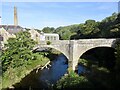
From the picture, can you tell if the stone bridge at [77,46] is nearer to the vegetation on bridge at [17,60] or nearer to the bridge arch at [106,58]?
the bridge arch at [106,58]

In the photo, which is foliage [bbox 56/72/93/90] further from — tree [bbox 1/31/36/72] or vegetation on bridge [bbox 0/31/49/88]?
tree [bbox 1/31/36/72]

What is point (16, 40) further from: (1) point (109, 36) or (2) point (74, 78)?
(1) point (109, 36)

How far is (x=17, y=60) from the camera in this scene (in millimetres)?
25906

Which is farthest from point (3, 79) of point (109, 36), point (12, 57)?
point (109, 36)

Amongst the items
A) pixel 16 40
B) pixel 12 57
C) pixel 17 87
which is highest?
pixel 16 40

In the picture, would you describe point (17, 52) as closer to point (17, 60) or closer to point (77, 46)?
point (17, 60)

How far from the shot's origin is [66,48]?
29891mm

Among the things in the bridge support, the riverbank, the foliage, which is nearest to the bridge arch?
the bridge support

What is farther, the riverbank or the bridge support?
the bridge support

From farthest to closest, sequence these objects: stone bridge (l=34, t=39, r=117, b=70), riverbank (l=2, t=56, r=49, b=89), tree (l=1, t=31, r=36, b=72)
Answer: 1. stone bridge (l=34, t=39, r=117, b=70)
2. tree (l=1, t=31, r=36, b=72)
3. riverbank (l=2, t=56, r=49, b=89)

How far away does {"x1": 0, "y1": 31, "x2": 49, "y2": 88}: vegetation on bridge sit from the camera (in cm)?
2300

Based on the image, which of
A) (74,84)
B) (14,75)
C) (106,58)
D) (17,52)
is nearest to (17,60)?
(17,52)

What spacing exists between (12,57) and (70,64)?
7764mm

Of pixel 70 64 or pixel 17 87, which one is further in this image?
pixel 70 64
